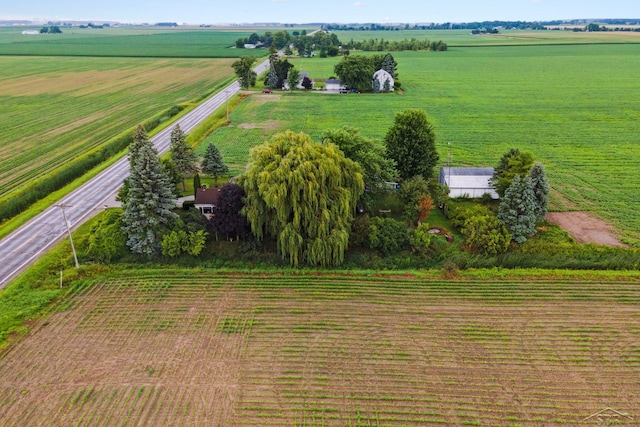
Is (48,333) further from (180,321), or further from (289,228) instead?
(289,228)

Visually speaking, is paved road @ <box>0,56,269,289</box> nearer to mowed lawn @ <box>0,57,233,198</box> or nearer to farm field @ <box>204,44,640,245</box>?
mowed lawn @ <box>0,57,233,198</box>

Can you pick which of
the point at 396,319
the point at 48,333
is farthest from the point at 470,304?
the point at 48,333

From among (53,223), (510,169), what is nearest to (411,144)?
(510,169)

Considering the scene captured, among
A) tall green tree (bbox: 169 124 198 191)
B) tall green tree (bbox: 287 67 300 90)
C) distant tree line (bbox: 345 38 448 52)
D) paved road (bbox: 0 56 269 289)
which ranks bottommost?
Answer: paved road (bbox: 0 56 269 289)

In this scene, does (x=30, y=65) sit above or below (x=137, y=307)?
above

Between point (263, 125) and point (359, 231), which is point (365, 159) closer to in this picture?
point (359, 231)

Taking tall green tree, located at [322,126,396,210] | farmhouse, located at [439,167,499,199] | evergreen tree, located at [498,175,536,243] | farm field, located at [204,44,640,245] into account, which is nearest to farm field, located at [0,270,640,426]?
evergreen tree, located at [498,175,536,243]
